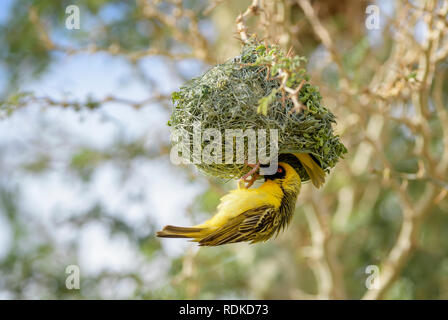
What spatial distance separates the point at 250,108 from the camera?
2.01m

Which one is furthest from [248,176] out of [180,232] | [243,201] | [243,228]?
[180,232]

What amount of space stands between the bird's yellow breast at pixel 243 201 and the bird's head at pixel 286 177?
1.2 inches

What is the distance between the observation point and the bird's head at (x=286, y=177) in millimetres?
2215

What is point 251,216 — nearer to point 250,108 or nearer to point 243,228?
point 243,228

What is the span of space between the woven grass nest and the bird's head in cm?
14

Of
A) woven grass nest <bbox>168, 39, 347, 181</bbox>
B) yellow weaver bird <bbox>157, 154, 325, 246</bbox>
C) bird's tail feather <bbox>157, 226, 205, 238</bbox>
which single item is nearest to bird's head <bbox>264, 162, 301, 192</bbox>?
yellow weaver bird <bbox>157, 154, 325, 246</bbox>

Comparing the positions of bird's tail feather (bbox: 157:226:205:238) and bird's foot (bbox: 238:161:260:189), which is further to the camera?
bird's foot (bbox: 238:161:260:189)

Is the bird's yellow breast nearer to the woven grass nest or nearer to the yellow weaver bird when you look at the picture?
the yellow weaver bird

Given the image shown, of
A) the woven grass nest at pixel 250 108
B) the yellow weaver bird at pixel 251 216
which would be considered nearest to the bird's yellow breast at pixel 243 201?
the yellow weaver bird at pixel 251 216

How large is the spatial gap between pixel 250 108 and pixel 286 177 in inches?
16.1

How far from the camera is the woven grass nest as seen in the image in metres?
2.02

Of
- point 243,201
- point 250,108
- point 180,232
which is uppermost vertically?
point 250,108

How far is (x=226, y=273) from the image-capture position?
636cm

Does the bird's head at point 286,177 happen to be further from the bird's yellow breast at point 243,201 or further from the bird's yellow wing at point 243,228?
the bird's yellow wing at point 243,228
